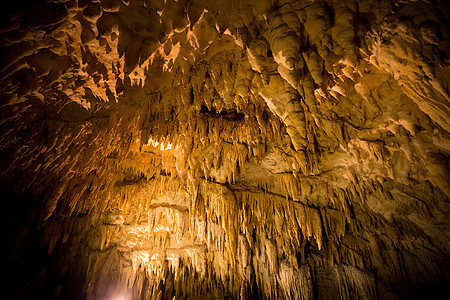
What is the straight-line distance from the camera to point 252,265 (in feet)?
21.1

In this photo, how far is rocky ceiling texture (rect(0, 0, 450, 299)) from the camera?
7.59ft

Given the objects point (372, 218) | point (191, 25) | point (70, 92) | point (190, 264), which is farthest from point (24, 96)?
point (372, 218)

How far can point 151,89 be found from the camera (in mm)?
3330

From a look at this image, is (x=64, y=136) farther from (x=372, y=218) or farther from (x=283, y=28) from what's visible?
(x=372, y=218)

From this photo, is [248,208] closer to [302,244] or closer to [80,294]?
[302,244]

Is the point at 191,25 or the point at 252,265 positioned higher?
the point at 191,25

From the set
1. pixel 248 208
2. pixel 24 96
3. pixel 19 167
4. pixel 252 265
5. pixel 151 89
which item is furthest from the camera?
pixel 252 265

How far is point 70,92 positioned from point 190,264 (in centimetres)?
698

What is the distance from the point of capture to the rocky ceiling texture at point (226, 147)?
7.59 ft

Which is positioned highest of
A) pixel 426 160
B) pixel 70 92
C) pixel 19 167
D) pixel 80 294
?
pixel 70 92

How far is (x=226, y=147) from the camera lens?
4688mm

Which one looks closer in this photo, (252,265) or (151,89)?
(151,89)

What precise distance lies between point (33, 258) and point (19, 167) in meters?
4.34

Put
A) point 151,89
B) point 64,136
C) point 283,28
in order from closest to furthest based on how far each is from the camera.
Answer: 1. point 283,28
2. point 151,89
3. point 64,136
